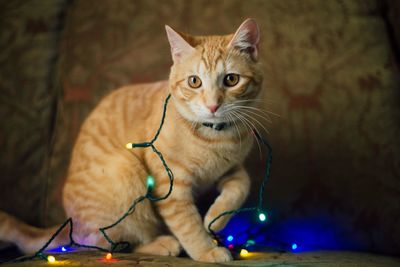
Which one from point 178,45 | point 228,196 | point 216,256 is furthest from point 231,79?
point 216,256

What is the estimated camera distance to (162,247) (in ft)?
4.40

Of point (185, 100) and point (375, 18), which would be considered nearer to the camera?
point (185, 100)

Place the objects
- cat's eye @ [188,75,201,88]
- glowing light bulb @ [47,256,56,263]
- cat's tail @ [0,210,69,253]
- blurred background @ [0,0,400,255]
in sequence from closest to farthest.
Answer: glowing light bulb @ [47,256,56,263] → cat's eye @ [188,75,201,88] → cat's tail @ [0,210,69,253] → blurred background @ [0,0,400,255]

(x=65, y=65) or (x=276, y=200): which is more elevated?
(x=65, y=65)

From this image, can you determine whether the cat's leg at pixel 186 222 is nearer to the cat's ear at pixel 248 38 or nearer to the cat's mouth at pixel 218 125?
the cat's mouth at pixel 218 125

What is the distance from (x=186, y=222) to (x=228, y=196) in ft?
0.53

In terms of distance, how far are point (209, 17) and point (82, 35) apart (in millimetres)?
494

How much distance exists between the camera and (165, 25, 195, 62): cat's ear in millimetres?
1294

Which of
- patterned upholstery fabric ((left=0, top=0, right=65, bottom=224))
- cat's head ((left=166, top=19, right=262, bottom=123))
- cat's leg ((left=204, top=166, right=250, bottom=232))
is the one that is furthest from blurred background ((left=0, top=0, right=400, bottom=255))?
cat's head ((left=166, top=19, right=262, bottom=123))

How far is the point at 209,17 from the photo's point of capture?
1.67 metres

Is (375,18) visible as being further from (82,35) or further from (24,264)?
(24,264)

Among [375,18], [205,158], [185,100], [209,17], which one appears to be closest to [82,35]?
[209,17]

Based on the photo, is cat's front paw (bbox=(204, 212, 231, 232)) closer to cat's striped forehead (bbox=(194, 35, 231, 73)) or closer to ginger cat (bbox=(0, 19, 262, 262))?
ginger cat (bbox=(0, 19, 262, 262))

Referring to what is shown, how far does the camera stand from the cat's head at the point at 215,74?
1.25 m
